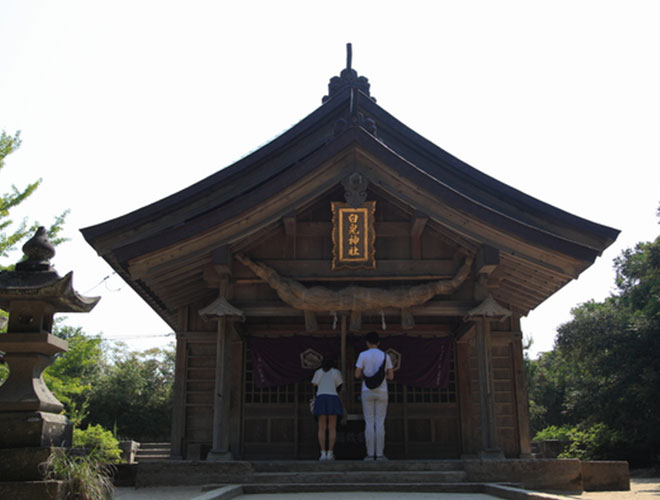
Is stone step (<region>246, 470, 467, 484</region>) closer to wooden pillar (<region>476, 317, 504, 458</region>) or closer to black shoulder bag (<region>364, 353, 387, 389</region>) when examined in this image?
wooden pillar (<region>476, 317, 504, 458</region>)

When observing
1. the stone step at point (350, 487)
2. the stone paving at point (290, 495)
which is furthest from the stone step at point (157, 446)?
the stone step at point (350, 487)

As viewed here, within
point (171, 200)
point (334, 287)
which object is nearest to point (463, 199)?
point (334, 287)

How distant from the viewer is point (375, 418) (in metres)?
9.61

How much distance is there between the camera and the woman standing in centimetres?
958

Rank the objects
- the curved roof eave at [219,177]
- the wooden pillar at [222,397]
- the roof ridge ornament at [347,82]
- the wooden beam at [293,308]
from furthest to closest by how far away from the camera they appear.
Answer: the roof ridge ornament at [347,82] < the curved roof eave at [219,177] < the wooden beam at [293,308] < the wooden pillar at [222,397]

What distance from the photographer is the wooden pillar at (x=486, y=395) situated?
9.38 m

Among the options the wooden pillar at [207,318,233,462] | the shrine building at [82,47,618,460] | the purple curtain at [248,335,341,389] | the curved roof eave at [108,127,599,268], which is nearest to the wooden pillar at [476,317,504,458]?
the shrine building at [82,47,618,460]

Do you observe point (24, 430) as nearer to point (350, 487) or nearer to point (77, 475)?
point (77, 475)

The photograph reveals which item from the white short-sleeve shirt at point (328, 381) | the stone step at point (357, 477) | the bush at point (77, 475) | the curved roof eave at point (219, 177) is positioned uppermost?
the curved roof eave at point (219, 177)

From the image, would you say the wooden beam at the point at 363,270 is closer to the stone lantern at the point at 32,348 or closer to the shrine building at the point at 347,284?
the shrine building at the point at 347,284

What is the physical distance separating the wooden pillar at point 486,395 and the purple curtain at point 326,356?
5.75 feet

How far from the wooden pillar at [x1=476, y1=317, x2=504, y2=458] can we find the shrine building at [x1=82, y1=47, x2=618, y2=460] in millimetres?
24

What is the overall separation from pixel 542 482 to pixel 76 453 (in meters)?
5.94

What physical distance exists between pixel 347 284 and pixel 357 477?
3.64 metres
